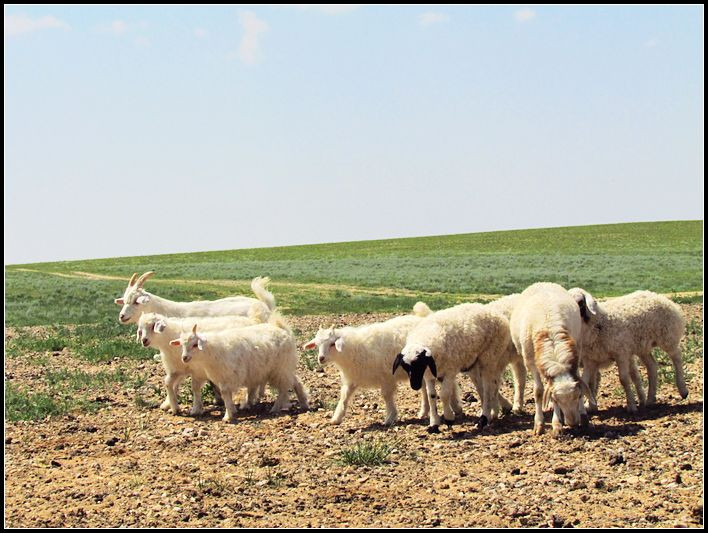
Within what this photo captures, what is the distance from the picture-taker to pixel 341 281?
51094 mm

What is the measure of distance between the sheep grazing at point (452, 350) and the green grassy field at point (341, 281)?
5628mm

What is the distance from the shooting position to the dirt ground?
327 inches

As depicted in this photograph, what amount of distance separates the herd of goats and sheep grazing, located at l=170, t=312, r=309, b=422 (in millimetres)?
16

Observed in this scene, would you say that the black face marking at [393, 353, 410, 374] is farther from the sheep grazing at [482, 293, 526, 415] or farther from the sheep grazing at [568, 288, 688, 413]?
the sheep grazing at [568, 288, 688, 413]

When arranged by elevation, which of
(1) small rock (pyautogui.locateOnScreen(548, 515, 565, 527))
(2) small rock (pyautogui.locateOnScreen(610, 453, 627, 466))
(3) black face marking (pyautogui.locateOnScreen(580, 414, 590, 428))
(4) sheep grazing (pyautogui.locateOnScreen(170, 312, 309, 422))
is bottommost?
(1) small rock (pyautogui.locateOnScreen(548, 515, 565, 527))

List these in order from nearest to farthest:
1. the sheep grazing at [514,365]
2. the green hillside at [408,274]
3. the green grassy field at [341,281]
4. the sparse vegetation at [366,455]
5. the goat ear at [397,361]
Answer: the sparse vegetation at [366,455]
the goat ear at [397,361]
the sheep grazing at [514,365]
the green grassy field at [341,281]
the green hillside at [408,274]

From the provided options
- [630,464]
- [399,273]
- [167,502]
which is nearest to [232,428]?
[167,502]

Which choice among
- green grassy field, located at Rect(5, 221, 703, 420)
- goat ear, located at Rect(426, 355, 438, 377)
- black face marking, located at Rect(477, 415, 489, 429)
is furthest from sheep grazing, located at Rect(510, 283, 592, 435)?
green grassy field, located at Rect(5, 221, 703, 420)

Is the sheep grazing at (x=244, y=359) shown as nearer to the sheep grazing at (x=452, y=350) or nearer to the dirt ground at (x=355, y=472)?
the dirt ground at (x=355, y=472)

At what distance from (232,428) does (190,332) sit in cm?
173

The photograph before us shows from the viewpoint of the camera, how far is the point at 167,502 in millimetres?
8930

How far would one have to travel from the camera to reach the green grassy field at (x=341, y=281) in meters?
18.7

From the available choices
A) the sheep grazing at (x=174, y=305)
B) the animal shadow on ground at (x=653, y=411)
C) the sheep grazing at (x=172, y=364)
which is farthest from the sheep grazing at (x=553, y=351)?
the sheep grazing at (x=174, y=305)

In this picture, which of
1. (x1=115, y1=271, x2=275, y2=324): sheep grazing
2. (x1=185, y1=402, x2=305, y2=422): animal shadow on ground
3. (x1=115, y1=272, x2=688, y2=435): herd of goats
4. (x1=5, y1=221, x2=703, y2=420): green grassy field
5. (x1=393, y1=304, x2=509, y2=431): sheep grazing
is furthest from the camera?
(x1=5, y1=221, x2=703, y2=420): green grassy field
